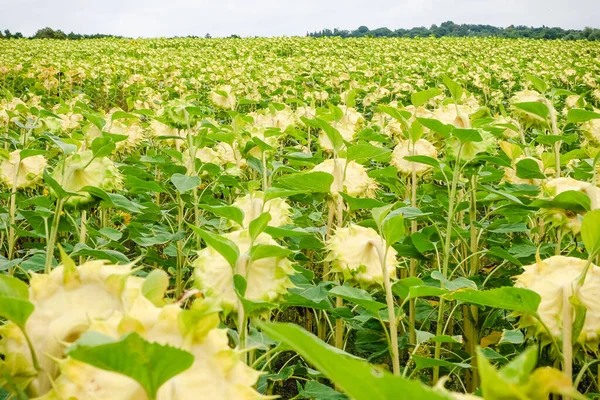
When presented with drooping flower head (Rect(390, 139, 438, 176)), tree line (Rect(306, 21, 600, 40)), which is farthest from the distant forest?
drooping flower head (Rect(390, 139, 438, 176))

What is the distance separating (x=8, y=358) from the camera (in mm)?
454

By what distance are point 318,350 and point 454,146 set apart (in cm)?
117

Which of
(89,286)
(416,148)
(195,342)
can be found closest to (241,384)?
(195,342)

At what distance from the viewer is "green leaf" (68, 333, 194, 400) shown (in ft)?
1.07

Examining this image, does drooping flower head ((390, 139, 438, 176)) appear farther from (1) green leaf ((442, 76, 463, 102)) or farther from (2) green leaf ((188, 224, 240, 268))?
(2) green leaf ((188, 224, 240, 268))

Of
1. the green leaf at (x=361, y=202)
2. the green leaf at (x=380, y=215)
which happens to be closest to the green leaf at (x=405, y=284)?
the green leaf at (x=380, y=215)

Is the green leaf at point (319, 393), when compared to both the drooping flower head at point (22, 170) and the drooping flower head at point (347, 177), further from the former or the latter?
the drooping flower head at point (22, 170)

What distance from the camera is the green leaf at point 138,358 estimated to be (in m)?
0.32

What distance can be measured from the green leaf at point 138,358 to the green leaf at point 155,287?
5.6 inches

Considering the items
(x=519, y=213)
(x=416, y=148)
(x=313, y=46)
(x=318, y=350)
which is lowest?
(x=519, y=213)

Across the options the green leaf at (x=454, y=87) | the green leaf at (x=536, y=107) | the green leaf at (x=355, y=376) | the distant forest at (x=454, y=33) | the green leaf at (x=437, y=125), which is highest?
the distant forest at (x=454, y=33)

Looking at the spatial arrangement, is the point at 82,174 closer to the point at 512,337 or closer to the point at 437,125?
the point at 437,125

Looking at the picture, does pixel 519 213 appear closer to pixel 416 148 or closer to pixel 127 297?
pixel 416 148

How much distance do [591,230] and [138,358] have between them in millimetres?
569
